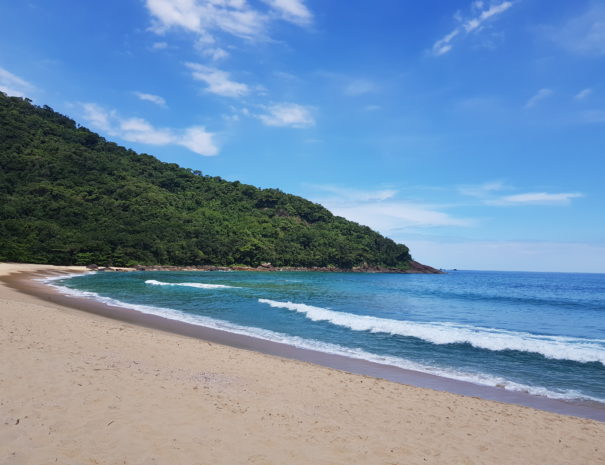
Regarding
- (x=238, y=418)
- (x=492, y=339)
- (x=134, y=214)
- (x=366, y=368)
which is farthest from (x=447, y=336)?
(x=134, y=214)

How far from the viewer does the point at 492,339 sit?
50.0 ft

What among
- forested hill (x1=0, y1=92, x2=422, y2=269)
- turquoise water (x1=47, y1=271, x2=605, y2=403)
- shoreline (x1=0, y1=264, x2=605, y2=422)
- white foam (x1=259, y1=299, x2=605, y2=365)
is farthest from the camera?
forested hill (x1=0, y1=92, x2=422, y2=269)

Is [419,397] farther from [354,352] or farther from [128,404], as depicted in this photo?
[128,404]

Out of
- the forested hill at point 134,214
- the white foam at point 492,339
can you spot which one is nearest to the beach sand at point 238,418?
the white foam at point 492,339

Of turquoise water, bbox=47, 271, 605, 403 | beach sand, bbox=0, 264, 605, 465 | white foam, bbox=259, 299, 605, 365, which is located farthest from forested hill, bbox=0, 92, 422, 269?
beach sand, bbox=0, 264, 605, 465

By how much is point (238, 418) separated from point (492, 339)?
42.8 ft

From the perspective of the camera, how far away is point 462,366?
11.8 meters

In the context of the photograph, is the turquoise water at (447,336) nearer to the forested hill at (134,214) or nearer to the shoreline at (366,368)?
the shoreline at (366,368)

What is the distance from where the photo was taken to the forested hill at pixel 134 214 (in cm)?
6781

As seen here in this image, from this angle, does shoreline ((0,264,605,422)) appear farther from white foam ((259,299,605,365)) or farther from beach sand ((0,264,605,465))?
white foam ((259,299,605,365))

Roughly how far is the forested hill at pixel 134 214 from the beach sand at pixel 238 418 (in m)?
64.2

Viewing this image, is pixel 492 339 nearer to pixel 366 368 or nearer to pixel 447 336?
pixel 447 336

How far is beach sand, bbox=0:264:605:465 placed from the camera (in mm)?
4730

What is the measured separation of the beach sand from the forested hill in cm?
6420
